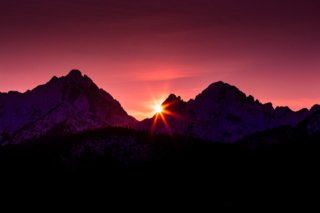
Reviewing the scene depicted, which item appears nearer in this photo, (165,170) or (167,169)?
(165,170)

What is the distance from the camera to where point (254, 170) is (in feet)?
408

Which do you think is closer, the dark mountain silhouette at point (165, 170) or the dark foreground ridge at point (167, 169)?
the dark mountain silhouette at point (165, 170)

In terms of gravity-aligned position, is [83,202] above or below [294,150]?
below

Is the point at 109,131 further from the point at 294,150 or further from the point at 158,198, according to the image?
the point at 294,150

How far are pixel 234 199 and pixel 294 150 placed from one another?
6479 centimetres

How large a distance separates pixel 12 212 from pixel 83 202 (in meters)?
13.6

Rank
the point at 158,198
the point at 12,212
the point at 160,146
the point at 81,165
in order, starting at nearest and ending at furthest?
1. the point at 12,212
2. the point at 158,198
3. the point at 81,165
4. the point at 160,146

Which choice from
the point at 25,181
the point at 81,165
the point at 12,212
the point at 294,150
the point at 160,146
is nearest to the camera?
the point at 12,212

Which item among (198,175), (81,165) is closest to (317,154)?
(198,175)

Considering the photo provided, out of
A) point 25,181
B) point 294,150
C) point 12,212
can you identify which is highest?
point 294,150

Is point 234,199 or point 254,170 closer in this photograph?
point 234,199

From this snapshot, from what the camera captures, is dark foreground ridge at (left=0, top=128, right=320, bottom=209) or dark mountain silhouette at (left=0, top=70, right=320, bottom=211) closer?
dark mountain silhouette at (left=0, top=70, right=320, bottom=211)

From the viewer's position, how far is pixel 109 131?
145 meters

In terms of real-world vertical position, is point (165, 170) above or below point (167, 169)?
below
